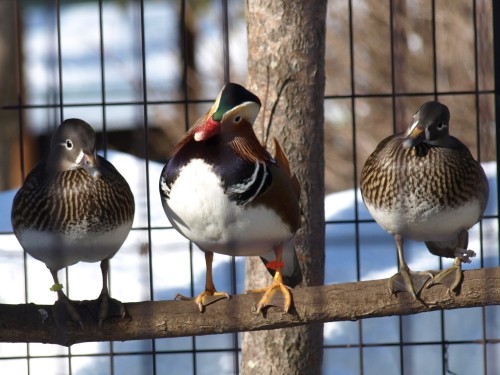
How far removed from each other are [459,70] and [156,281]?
188cm

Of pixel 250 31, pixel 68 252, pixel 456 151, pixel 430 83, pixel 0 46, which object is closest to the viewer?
pixel 68 252

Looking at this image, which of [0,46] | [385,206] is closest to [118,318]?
[385,206]

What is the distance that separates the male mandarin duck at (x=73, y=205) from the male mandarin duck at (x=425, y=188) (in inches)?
16.9

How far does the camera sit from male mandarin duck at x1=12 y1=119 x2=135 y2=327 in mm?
1594

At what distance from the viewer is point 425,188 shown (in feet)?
5.49

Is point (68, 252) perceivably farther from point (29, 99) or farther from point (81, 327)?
point (29, 99)

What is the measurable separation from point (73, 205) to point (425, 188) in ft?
1.89

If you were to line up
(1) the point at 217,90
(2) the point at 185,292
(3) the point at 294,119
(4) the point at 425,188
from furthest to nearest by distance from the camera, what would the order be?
1. (1) the point at 217,90
2. (2) the point at 185,292
3. (3) the point at 294,119
4. (4) the point at 425,188

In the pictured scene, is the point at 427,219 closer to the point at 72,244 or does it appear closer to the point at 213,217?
the point at 213,217

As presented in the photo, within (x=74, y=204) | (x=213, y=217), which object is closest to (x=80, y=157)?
(x=74, y=204)

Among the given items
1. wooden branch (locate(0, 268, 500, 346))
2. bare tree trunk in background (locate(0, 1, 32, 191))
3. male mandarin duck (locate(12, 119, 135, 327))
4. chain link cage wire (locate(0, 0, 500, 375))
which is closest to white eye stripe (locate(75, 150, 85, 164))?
male mandarin duck (locate(12, 119, 135, 327))

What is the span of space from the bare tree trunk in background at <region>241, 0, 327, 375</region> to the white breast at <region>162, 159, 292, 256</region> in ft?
1.62

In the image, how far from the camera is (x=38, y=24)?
170 inches

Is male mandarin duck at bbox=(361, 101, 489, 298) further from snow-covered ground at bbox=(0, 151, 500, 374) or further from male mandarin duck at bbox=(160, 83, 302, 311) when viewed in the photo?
snow-covered ground at bbox=(0, 151, 500, 374)
